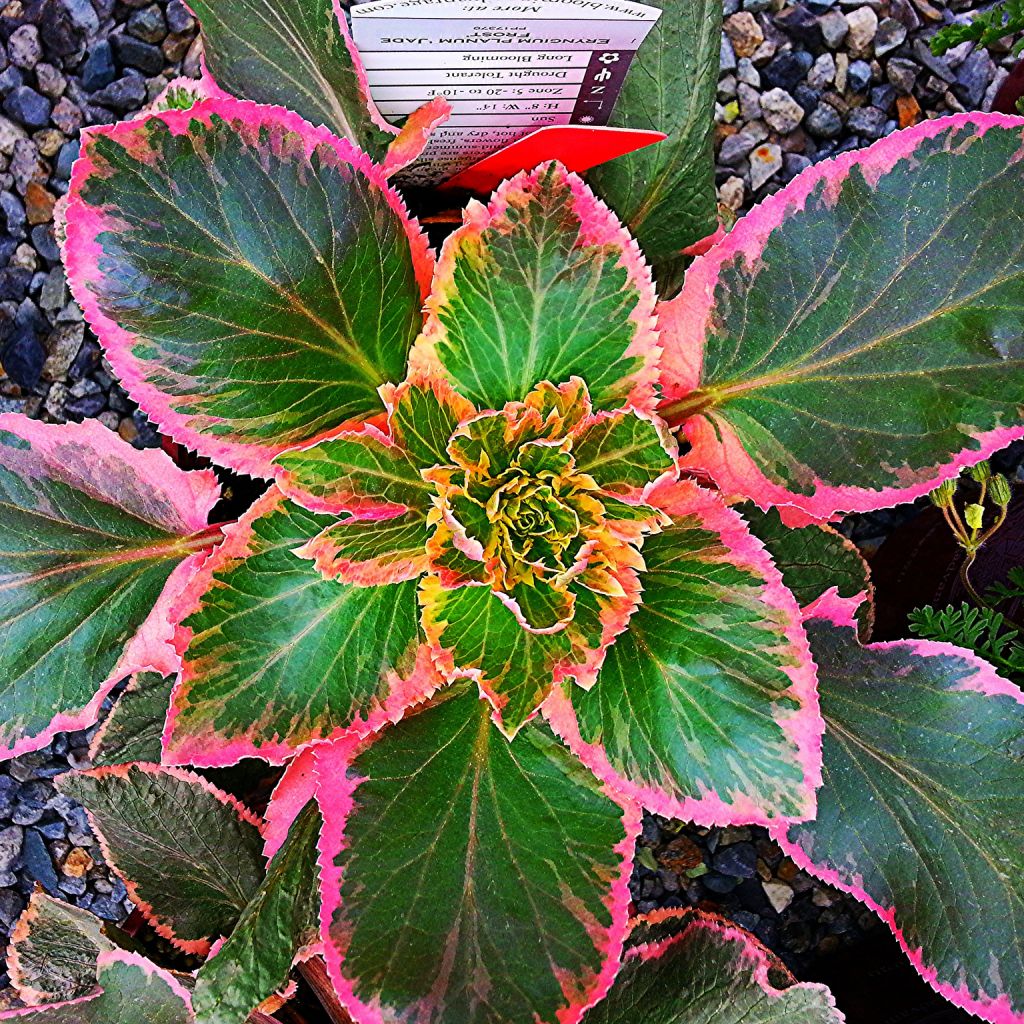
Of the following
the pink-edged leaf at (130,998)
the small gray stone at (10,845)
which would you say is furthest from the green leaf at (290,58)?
the small gray stone at (10,845)

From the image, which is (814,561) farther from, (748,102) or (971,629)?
(748,102)

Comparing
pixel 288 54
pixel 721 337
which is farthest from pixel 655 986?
pixel 288 54

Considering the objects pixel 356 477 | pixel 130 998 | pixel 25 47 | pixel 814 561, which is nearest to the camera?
pixel 356 477

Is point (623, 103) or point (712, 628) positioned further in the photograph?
point (623, 103)

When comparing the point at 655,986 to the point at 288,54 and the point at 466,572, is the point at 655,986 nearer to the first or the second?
the point at 466,572

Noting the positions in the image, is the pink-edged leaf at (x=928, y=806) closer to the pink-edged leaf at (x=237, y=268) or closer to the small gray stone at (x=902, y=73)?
the pink-edged leaf at (x=237, y=268)

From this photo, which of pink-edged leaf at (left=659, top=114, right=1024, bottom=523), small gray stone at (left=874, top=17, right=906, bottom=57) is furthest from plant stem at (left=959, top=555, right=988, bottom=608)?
small gray stone at (left=874, top=17, right=906, bottom=57)

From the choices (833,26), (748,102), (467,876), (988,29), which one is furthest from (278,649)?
(833,26)
